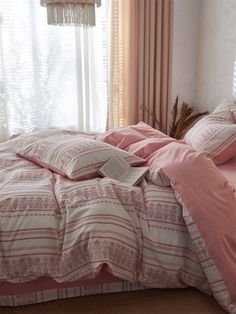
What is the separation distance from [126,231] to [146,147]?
747 mm

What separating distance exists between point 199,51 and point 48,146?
2224 millimetres

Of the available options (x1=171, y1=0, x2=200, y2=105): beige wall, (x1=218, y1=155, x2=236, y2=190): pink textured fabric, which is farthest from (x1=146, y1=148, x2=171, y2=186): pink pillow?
(x1=171, y1=0, x2=200, y2=105): beige wall

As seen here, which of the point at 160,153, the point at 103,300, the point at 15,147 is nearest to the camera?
the point at 103,300

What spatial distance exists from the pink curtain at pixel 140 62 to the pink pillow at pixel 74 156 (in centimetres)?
155

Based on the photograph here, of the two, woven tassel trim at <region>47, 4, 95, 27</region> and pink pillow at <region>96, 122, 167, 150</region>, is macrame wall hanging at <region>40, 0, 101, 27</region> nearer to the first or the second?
woven tassel trim at <region>47, 4, 95, 27</region>

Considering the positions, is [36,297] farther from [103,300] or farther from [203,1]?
[203,1]

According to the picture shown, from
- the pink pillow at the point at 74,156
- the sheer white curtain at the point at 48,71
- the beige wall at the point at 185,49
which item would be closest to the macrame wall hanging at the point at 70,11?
the pink pillow at the point at 74,156

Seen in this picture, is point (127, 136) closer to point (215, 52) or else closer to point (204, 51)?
point (215, 52)

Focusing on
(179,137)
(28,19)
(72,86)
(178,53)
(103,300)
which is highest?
(28,19)

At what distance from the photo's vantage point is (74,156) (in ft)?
6.07

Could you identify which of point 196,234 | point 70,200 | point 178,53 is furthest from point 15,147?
point 178,53

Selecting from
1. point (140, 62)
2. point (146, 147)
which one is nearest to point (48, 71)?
point (140, 62)

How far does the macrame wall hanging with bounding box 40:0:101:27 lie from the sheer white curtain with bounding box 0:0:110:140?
1551mm

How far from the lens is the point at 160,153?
77.8 inches
